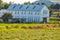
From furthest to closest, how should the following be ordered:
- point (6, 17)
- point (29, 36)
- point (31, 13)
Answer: point (31, 13) < point (6, 17) < point (29, 36)

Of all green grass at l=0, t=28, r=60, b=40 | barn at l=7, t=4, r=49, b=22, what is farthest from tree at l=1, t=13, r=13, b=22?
green grass at l=0, t=28, r=60, b=40

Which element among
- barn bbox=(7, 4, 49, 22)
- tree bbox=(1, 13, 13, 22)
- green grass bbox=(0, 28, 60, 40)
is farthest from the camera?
barn bbox=(7, 4, 49, 22)

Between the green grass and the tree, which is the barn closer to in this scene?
the tree

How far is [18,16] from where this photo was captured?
1756 inches

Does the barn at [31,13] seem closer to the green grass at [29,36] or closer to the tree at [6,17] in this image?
the tree at [6,17]

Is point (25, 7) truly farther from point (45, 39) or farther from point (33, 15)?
point (45, 39)

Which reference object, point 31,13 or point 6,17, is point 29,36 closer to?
point 6,17

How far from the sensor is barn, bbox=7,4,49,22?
140 feet

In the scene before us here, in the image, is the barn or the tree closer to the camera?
the tree

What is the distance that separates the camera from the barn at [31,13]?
42812mm

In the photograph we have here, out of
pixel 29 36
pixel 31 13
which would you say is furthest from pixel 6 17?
pixel 29 36

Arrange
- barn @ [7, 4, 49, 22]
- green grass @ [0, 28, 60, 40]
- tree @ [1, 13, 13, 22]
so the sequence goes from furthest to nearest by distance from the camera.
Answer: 1. barn @ [7, 4, 49, 22]
2. tree @ [1, 13, 13, 22]
3. green grass @ [0, 28, 60, 40]

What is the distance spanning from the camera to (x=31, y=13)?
44062 mm

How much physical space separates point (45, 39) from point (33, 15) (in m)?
27.1
